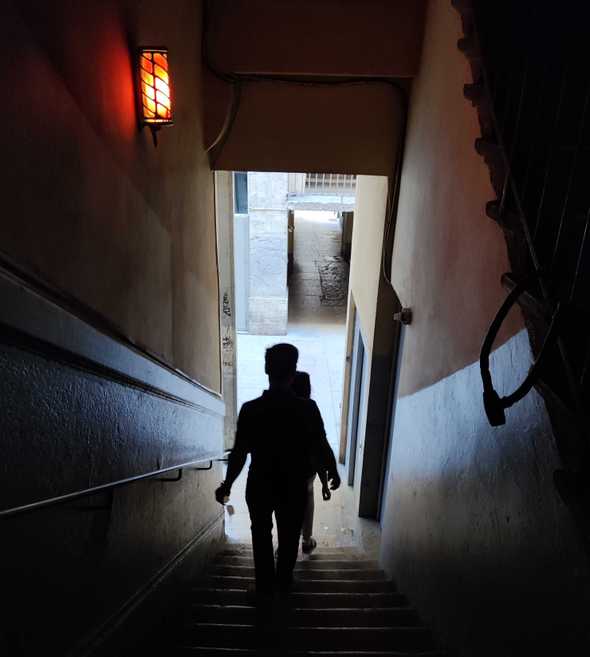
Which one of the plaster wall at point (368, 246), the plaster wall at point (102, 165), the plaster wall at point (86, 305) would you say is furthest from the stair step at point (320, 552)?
the plaster wall at point (368, 246)

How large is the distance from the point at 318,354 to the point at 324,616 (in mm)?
8903

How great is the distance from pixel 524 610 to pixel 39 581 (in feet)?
4.58

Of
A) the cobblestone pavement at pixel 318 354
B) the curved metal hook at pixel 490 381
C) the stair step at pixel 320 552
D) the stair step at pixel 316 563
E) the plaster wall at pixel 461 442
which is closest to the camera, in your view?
the curved metal hook at pixel 490 381

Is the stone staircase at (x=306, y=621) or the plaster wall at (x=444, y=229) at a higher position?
Answer: the plaster wall at (x=444, y=229)

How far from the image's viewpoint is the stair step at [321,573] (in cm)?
357

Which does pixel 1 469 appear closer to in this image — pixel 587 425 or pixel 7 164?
pixel 7 164

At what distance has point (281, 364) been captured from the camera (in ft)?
8.96

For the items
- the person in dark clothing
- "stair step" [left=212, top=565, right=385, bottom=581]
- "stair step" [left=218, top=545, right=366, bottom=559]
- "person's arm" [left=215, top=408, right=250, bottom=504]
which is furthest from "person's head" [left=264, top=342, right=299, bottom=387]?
"stair step" [left=218, top=545, right=366, bottom=559]

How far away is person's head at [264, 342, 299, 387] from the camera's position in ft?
8.97

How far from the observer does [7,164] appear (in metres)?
1.33

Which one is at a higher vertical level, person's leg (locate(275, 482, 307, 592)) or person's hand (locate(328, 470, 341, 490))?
person's hand (locate(328, 470, 341, 490))

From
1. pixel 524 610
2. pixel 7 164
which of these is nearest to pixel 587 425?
pixel 524 610

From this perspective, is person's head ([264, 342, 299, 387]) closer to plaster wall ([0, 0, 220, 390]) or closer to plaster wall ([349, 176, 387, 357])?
plaster wall ([0, 0, 220, 390])

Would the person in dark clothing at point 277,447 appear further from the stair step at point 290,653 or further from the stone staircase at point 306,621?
the stair step at point 290,653
